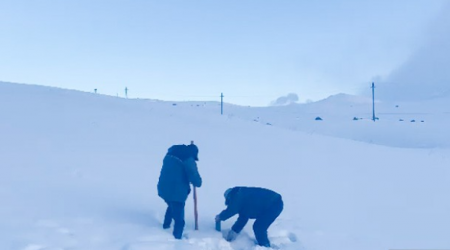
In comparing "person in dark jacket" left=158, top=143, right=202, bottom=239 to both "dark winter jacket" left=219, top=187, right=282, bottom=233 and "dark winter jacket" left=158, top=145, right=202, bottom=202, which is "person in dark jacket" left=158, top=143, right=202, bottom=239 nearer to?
"dark winter jacket" left=158, top=145, right=202, bottom=202

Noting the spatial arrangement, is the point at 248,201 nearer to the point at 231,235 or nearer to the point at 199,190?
the point at 231,235

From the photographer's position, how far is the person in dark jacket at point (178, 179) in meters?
7.05

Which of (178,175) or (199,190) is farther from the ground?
(178,175)

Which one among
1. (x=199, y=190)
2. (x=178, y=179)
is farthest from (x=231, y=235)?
(x=199, y=190)

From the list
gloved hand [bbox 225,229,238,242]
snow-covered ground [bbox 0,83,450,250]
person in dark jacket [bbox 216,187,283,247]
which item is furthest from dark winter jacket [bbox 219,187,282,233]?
snow-covered ground [bbox 0,83,450,250]

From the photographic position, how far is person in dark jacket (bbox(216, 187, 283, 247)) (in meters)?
7.17

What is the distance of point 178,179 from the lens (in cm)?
708

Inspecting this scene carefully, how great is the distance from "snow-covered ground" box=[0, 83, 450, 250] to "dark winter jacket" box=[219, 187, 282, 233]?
562 mm

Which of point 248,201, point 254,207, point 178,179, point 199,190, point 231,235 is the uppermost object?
point 178,179

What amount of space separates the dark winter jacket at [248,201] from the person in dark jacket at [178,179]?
0.60 meters

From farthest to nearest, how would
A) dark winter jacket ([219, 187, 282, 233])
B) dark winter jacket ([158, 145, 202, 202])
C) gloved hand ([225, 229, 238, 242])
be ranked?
gloved hand ([225, 229, 238, 242]), dark winter jacket ([219, 187, 282, 233]), dark winter jacket ([158, 145, 202, 202])

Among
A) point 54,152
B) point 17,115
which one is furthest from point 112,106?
point 54,152

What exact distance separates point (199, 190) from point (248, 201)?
10.6ft

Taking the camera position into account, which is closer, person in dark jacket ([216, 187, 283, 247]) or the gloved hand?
person in dark jacket ([216, 187, 283, 247])
